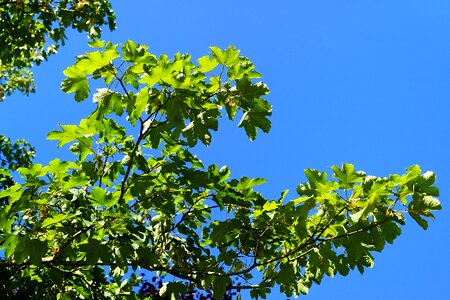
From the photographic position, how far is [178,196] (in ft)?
16.2

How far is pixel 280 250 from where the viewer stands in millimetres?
5074

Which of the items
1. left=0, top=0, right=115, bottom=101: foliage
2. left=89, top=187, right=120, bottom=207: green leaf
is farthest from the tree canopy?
left=0, top=0, right=115, bottom=101: foliage

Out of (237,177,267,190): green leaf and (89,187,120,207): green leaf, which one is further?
(237,177,267,190): green leaf

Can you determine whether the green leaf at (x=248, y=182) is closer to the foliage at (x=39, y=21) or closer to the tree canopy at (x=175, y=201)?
the tree canopy at (x=175, y=201)

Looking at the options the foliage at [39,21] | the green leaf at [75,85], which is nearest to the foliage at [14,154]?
the foliage at [39,21]

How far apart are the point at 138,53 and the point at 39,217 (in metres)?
1.71

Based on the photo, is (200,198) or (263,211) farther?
(200,198)

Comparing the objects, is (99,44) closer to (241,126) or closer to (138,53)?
(138,53)

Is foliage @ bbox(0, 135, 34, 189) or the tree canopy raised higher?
foliage @ bbox(0, 135, 34, 189)

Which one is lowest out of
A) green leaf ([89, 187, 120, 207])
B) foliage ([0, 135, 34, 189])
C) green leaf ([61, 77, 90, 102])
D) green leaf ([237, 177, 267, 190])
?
green leaf ([89, 187, 120, 207])

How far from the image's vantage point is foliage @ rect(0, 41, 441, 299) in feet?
11.9

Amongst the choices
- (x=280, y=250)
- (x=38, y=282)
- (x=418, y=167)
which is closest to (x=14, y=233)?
(x=38, y=282)

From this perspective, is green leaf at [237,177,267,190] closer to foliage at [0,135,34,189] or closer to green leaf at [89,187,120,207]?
green leaf at [89,187,120,207]

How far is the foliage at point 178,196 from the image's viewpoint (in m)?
3.61
